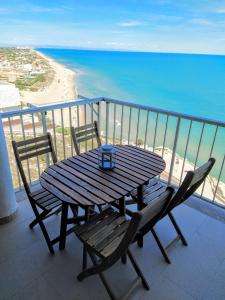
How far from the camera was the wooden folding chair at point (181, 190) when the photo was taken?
4.71 ft

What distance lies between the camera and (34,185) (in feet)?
9.55

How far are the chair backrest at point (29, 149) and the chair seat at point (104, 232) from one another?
0.73 metres

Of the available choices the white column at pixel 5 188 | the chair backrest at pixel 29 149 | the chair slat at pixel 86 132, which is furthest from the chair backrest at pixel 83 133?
the white column at pixel 5 188

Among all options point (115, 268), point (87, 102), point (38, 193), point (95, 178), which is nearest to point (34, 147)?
point (38, 193)

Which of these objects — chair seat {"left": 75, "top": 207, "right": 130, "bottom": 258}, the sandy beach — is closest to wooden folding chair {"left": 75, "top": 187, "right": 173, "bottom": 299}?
chair seat {"left": 75, "top": 207, "right": 130, "bottom": 258}

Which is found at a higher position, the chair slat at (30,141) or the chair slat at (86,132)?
the chair slat at (30,141)

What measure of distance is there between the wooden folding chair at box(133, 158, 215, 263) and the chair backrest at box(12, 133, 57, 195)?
1108 millimetres

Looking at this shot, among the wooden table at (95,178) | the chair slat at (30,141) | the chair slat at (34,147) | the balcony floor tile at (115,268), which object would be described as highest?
the chair slat at (30,141)

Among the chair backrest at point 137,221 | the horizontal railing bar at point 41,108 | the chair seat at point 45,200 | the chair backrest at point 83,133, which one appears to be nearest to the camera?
the chair backrest at point 137,221

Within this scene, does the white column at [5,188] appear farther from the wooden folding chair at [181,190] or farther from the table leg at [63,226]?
the wooden folding chair at [181,190]

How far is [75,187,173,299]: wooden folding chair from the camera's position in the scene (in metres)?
1.18

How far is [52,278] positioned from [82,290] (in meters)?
0.27

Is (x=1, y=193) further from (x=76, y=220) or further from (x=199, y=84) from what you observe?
(x=199, y=84)

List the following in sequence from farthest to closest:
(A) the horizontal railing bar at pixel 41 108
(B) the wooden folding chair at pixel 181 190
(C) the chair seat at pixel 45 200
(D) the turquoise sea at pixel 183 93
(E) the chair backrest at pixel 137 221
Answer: (D) the turquoise sea at pixel 183 93, (A) the horizontal railing bar at pixel 41 108, (C) the chair seat at pixel 45 200, (B) the wooden folding chair at pixel 181 190, (E) the chair backrest at pixel 137 221
